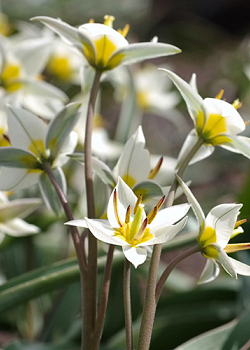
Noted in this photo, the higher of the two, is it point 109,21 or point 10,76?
point 109,21

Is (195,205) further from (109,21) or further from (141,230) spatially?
(109,21)

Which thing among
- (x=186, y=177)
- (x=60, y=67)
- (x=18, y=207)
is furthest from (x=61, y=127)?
(x=186, y=177)

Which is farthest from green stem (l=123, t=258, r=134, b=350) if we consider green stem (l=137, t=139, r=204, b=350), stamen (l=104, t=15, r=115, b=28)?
stamen (l=104, t=15, r=115, b=28)

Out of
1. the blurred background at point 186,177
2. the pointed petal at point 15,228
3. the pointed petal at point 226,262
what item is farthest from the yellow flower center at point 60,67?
the pointed petal at point 226,262

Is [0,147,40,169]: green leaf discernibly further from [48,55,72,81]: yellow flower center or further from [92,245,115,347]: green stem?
[48,55,72,81]: yellow flower center

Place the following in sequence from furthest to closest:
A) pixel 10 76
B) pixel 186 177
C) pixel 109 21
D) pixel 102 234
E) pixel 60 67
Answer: pixel 186 177 < pixel 60 67 < pixel 10 76 < pixel 109 21 < pixel 102 234

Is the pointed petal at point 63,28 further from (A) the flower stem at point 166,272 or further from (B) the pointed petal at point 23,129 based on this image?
Result: (A) the flower stem at point 166,272
